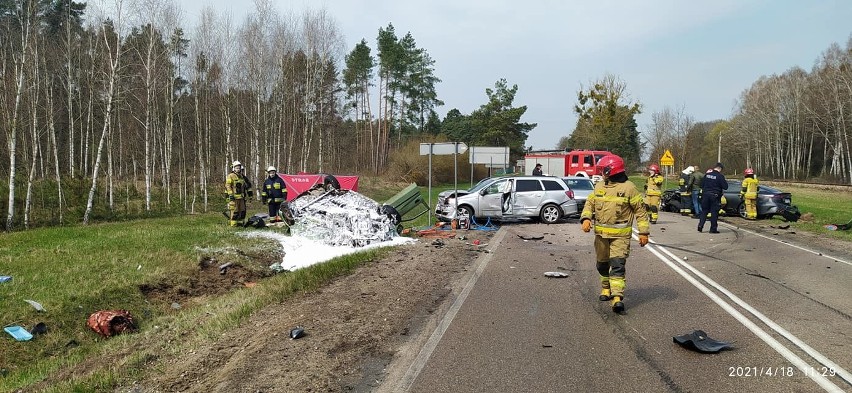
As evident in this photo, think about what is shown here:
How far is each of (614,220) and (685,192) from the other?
15.4 m

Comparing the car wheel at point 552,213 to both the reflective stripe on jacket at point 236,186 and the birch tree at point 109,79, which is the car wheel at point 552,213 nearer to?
the reflective stripe on jacket at point 236,186

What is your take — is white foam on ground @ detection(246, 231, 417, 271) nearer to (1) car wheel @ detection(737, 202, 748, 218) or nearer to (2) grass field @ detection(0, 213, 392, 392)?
(2) grass field @ detection(0, 213, 392, 392)

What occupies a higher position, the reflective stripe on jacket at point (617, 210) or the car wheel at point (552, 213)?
the reflective stripe on jacket at point (617, 210)

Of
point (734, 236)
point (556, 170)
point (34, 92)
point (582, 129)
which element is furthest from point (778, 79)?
point (34, 92)

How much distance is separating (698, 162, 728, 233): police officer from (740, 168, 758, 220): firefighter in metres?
→ 4.26

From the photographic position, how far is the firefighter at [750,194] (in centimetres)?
1791

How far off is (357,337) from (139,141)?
39692 millimetres

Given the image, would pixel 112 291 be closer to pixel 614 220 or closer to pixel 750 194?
pixel 614 220

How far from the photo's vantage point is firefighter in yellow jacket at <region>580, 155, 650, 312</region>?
21.0 ft

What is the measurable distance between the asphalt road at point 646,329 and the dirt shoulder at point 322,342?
374 mm

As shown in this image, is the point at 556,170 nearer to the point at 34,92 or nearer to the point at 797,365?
the point at 34,92

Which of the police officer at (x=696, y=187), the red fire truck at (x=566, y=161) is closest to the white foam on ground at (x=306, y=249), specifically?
the police officer at (x=696, y=187)

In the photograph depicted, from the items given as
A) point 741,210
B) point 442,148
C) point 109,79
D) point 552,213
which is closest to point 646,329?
point 442,148

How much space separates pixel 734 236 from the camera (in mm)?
13820
